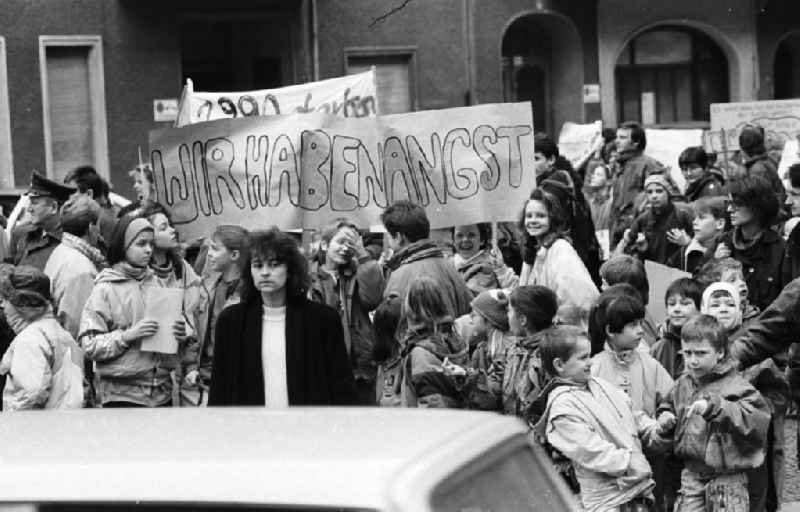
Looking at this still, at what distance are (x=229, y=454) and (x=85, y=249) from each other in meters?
6.56

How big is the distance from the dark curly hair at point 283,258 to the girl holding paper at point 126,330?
1.24 meters

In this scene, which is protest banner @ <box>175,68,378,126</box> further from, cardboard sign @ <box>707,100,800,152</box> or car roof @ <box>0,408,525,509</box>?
car roof @ <box>0,408,525,509</box>

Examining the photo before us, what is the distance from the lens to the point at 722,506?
291 inches

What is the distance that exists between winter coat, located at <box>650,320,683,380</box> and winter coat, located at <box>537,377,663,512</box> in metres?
1.26

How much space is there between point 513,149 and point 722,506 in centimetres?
385

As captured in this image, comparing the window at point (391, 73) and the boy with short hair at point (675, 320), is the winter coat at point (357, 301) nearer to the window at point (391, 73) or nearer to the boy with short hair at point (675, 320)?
the boy with short hair at point (675, 320)

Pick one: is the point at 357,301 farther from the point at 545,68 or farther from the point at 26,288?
the point at 545,68

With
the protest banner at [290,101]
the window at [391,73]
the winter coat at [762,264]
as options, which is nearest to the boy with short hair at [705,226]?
the winter coat at [762,264]

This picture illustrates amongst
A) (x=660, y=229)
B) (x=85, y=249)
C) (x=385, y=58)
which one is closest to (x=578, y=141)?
(x=385, y=58)

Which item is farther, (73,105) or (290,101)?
(73,105)

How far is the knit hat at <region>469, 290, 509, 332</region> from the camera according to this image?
8344mm

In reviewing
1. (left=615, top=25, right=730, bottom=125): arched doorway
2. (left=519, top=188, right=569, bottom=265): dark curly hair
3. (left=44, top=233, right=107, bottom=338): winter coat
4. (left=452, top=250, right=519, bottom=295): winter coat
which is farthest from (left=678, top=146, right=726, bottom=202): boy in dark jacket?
(left=615, top=25, right=730, bottom=125): arched doorway

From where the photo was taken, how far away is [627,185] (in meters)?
13.8


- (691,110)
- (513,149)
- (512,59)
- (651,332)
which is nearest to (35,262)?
(513,149)
